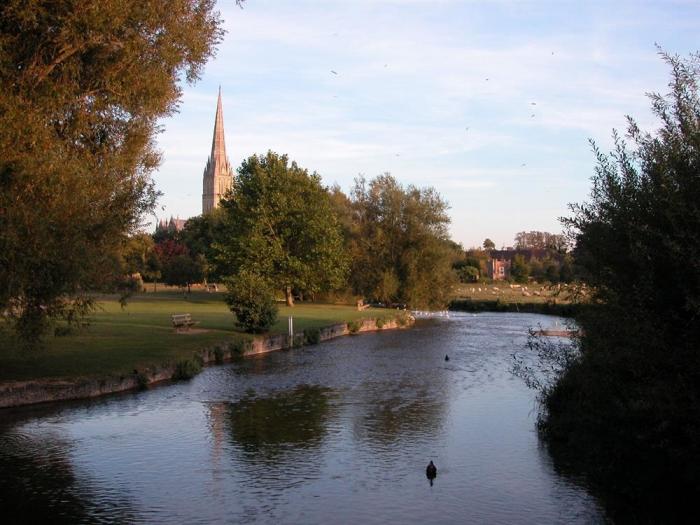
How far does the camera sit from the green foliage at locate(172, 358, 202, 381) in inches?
974

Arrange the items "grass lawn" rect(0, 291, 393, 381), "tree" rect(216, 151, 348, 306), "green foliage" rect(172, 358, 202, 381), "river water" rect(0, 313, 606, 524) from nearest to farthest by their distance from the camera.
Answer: "river water" rect(0, 313, 606, 524) < "grass lawn" rect(0, 291, 393, 381) < "green foliage" rect(172, 358, 202, 381) < "tree" rect(216, 151, 348, 306)

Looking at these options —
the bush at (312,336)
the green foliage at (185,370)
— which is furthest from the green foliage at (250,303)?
the green foliage at (185,370)

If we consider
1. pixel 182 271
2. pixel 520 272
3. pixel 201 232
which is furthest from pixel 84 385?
pixel 520 272

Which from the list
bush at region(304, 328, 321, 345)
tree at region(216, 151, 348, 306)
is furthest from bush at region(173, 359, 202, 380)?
tree at region(216, 151, 348, 306)

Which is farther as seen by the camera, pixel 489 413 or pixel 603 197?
pixel 489 413

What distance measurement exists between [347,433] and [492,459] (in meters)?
3.80

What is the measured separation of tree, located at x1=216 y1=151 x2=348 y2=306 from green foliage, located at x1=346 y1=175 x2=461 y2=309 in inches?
170

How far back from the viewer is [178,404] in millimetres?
20453

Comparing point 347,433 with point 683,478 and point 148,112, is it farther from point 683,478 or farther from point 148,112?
point 148,112

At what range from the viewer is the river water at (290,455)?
11.8m

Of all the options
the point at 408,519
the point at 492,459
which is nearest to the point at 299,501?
the point at 408,519

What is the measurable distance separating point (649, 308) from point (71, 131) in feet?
52.5

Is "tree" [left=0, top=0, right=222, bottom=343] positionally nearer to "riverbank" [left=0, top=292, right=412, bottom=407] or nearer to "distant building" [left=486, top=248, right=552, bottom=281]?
"riverbank" [left=0, top=292, right=412, bottom=407]

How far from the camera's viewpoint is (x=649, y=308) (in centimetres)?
969
